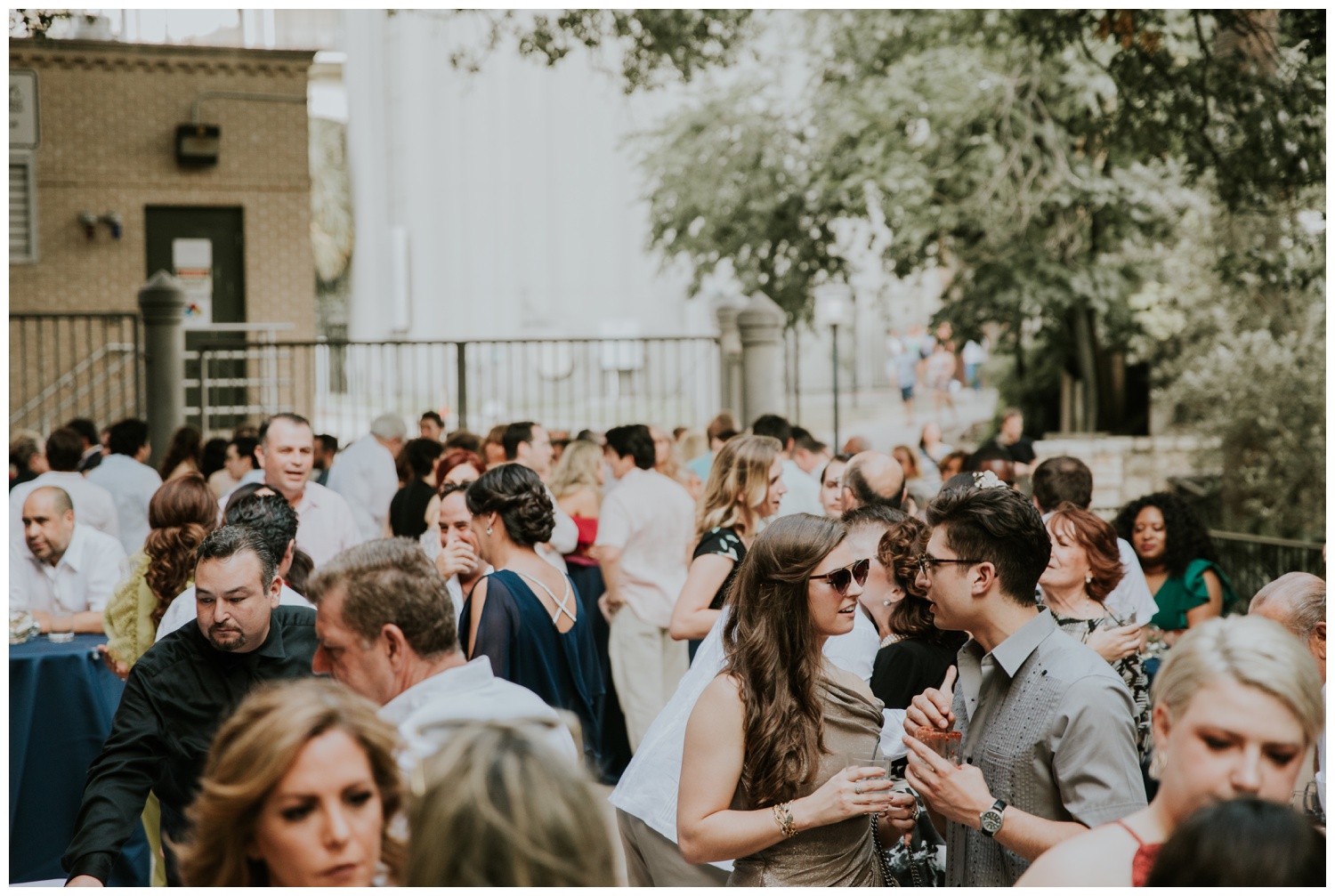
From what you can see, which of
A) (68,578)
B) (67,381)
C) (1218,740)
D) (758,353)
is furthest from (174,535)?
(67,381)

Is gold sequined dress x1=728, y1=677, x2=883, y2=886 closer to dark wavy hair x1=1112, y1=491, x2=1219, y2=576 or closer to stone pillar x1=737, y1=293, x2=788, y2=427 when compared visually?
dark wavy hair x1=1112, y1=491, x2=1219, y2=576

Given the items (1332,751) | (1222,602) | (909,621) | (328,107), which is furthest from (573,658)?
(328,107)

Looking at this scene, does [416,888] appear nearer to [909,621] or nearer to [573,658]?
[909,621]

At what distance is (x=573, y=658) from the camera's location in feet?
16.1

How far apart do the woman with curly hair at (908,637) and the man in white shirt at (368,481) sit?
19.9 ft

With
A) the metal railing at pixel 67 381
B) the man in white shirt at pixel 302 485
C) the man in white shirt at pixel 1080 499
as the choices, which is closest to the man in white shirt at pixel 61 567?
the man in white shirt at pixel 302 485

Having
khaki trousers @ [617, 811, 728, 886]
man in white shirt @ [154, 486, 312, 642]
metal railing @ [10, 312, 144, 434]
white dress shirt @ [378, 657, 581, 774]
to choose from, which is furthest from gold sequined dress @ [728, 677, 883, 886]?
metal railing @ [10, 312, 144, 434]

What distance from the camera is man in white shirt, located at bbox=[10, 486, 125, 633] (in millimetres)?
6379

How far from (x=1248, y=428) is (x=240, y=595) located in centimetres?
1558

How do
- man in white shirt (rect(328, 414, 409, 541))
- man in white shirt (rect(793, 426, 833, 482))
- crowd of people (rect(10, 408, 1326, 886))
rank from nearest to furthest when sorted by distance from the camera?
crowd of people (rect(10, 408, 1326, 886)), man in white shirt (rect(328, 414, 409, 541)), man in white shirt (rect(793, 426, 833, 482))

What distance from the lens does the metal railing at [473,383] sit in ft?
50.0

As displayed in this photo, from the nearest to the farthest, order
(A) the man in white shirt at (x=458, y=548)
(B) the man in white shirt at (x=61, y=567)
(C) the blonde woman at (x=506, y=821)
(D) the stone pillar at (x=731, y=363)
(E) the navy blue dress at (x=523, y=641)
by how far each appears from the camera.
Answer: (C) the blonde woman at (x=506, y=821) < (E) the navy blue dress at (x=523, y=641) < (A) the man in white shirt at (x=458, y=548) < (B) the man in white shirt at (x=61, y=567) < (D) the stone pillar at (x=731, y=363)

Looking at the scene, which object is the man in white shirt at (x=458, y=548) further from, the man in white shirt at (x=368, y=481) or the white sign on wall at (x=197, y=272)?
the white sign on wall at (x=197, y=272)

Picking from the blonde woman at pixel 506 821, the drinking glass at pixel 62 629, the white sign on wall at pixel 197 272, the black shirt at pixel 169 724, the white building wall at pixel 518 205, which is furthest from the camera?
the white building wall at pixel 518 205
